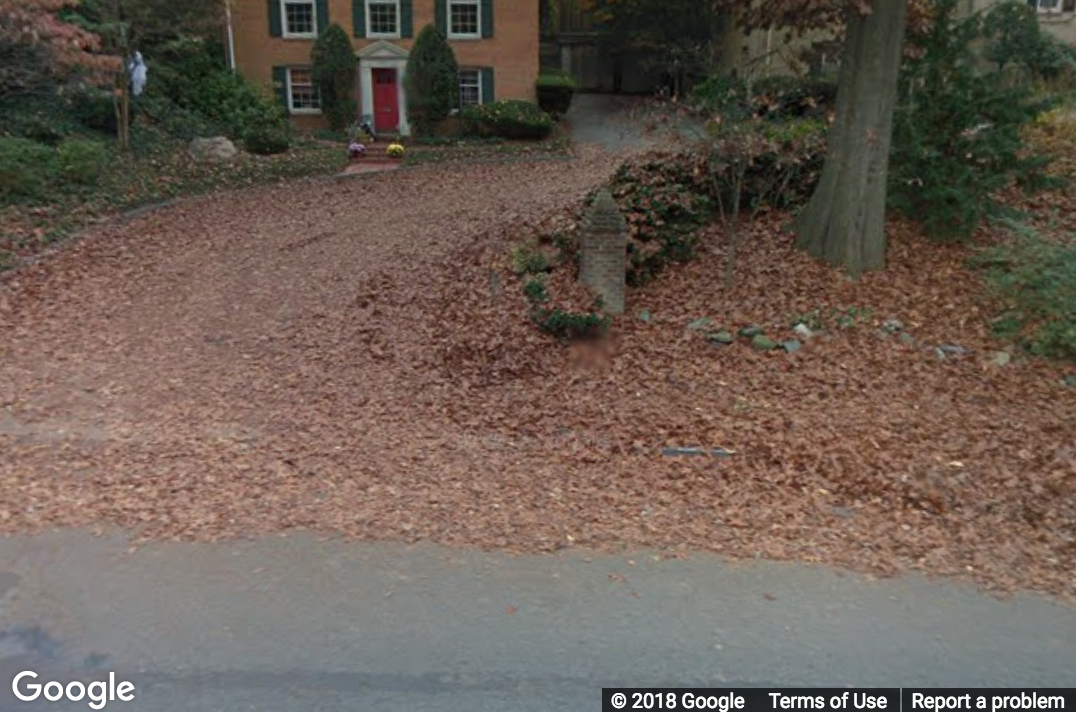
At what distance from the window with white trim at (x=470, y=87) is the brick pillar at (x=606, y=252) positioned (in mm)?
18388

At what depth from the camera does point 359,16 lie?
82.4ft

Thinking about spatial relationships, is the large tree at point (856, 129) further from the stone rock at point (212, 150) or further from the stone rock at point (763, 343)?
the stone rock at point (212, 150)

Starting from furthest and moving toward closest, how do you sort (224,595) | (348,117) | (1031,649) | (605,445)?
(348,117), (605,445), (224,595), (1031,649)

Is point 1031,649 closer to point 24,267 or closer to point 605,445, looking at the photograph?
point 605,445

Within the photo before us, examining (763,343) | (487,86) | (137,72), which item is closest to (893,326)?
(763,343)

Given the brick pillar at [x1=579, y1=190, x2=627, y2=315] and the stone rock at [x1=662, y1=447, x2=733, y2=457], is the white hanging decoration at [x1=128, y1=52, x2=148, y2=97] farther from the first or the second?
the stone rock at [x1=662, y1=447, x2=733, y2=457]

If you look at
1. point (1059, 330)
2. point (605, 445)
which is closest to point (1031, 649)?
point (605, 445)

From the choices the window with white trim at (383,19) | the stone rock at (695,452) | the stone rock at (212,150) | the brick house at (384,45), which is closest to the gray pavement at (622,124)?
the brick house at (384,45)

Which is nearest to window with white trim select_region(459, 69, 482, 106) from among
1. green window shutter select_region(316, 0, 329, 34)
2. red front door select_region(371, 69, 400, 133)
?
red front door select_region(371, 69, 400, 133)

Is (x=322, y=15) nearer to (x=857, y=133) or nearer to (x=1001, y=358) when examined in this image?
(x=857, y=133)

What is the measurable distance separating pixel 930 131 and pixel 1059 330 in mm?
3565

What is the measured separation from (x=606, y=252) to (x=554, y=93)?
19424 mm

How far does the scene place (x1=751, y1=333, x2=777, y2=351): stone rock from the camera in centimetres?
791

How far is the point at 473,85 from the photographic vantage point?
26.0 metres
